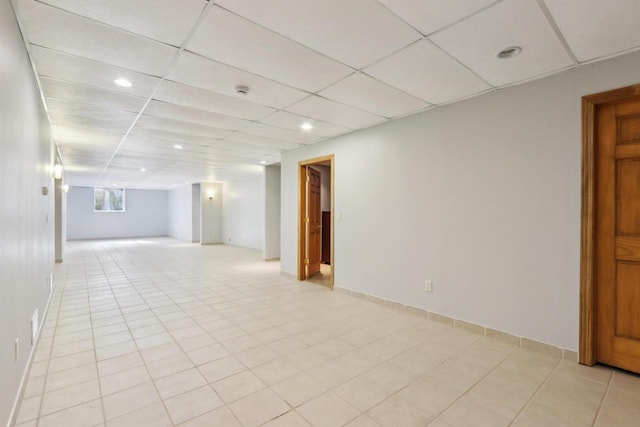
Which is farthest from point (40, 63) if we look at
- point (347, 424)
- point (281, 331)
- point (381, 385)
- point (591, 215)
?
point (591, 215)

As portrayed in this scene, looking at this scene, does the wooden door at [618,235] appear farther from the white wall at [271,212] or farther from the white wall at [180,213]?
the white wall at [180,213]

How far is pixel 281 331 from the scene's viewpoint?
323cm

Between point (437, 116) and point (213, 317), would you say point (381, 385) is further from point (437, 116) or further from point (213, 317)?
point (437, 116)

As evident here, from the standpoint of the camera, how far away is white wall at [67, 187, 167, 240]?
1342cm

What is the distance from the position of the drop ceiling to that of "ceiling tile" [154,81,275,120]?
0.02 metres

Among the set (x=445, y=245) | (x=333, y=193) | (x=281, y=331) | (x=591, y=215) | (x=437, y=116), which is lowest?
(x=281, y=331)

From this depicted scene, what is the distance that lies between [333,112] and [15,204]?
2.99 m

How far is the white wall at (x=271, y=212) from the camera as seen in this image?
26.2 ft

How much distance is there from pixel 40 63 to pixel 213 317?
297cm

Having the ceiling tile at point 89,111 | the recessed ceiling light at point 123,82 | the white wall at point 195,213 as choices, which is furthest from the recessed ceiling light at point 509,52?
the white wall at point 195,213

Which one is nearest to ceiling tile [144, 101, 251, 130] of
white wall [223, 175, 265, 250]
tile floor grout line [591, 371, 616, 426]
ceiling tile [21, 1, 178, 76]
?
ceiling tile [21, 1, 178, 76]

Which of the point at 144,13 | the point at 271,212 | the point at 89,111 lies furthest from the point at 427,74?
the point at 271,212

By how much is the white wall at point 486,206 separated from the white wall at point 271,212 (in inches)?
155

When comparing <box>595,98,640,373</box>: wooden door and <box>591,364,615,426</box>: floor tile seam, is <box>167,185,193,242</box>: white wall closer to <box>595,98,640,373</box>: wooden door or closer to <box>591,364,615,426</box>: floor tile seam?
<box>595,98,640,373</box>: wooden door
